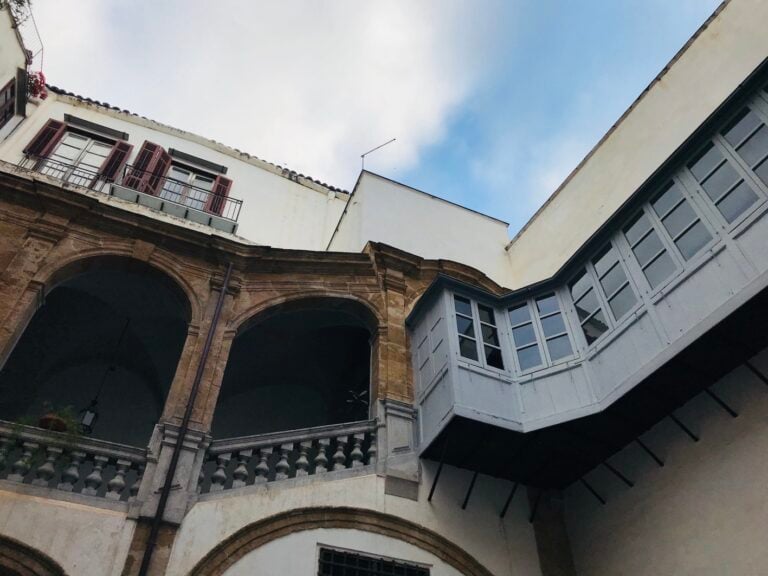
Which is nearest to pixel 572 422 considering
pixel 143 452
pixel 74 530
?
pixel 143 452

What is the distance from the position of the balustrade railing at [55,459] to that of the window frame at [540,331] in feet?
15.6

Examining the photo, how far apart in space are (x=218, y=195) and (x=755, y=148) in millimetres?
9557

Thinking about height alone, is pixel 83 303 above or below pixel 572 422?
above

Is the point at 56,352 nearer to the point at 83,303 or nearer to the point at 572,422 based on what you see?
the point at 83,303

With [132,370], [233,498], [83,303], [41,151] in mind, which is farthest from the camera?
[41,151]

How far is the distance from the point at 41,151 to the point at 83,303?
359cm

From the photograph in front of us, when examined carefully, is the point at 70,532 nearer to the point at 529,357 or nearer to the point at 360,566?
the point at 360,566

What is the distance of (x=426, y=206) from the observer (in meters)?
13.1

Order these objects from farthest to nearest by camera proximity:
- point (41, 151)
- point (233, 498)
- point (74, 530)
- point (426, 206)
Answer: point (426, 206) < point (41, 151) < point (233, 498) < point (74, 530)

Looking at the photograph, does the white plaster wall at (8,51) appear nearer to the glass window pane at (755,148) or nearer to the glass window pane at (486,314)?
the glass window pane at (486,314)

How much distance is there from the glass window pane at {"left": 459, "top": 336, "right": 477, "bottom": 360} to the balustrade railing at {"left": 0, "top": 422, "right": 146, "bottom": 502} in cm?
410

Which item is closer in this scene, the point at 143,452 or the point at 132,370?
the point at 143,452

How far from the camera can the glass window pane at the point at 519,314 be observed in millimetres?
8391

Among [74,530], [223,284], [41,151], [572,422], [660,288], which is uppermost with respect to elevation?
[41,151]
